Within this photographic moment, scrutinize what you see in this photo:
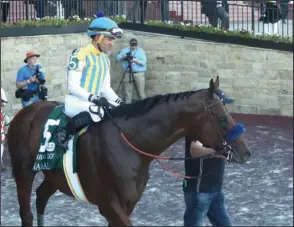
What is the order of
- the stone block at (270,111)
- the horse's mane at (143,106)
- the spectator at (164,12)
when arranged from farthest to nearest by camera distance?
the spectator at (164,12), the stone block at (270,111), the horse's mane at (143,106)

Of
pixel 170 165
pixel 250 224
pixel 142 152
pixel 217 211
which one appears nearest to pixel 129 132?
pixel 142 152

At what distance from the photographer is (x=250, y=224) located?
11.7m

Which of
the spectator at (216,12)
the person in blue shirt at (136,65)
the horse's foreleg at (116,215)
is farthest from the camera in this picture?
the spectator at (216,12)

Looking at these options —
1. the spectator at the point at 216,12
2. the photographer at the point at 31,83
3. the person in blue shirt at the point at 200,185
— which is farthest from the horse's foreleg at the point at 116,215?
the spectator at the point at 216,12

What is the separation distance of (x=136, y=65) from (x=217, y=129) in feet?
45.5

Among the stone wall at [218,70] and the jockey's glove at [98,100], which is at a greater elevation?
the jockey's glove at [98,100]

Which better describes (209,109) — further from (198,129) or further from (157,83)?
(157,83)

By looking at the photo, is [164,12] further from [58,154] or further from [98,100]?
[98,100]

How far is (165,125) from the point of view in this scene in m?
6.96

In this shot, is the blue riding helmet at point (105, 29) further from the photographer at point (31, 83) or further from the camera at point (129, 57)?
the camera at point (129, 57)

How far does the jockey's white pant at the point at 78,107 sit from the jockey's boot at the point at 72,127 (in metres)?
0.04

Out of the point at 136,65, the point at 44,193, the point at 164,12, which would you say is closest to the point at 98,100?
the point at 44,193

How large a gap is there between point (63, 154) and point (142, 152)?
706 mm

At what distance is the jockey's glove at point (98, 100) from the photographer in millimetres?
6785
